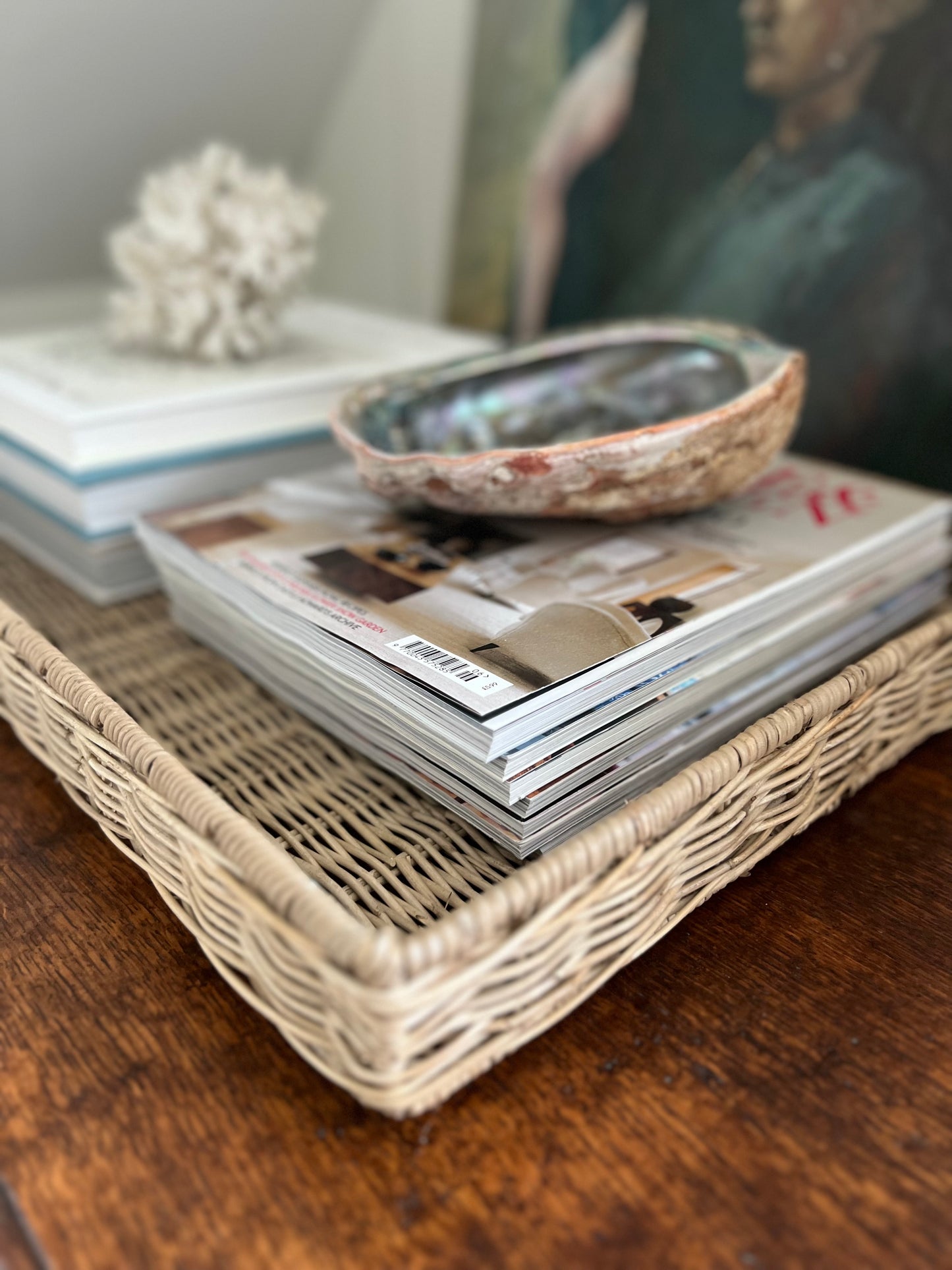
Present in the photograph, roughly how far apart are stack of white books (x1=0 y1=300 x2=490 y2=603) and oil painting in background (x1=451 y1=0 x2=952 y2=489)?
21cm

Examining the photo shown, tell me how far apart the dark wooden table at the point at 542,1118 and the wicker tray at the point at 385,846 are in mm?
22

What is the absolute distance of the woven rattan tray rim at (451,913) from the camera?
0.32 metres

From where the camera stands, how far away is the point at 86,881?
0.47 meters

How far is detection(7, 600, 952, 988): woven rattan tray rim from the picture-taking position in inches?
12.7

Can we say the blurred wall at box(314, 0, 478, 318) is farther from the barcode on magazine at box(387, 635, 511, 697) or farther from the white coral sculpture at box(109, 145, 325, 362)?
the barcode on magazine at box(387, 635, 511, 697)

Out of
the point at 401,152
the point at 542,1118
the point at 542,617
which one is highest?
the point at 401,152

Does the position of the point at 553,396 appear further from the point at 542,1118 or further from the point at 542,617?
the point at 542,1118

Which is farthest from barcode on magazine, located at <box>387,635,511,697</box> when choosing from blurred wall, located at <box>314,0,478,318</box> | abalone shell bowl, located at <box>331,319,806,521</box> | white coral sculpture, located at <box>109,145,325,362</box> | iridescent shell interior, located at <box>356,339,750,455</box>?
blurred wall, located at <box>314,0,478,318</box>

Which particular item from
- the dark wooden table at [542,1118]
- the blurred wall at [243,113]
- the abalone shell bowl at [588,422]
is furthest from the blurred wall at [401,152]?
the dark wooden table at [542,1118]

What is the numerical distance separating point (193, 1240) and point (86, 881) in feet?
0.63

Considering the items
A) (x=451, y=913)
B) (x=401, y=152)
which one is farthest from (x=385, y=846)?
(x=401, y=152)

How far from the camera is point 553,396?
68 cm

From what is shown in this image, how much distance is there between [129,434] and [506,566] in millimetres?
276

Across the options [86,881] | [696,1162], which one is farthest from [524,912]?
[86,881]
